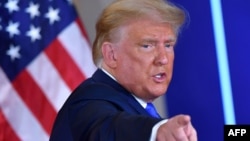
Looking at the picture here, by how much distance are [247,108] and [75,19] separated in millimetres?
669

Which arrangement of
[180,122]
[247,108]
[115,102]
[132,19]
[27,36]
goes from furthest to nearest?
1. [247,108]
2. [27,36]
3. [132,19]
4. [115,102]
5. [180,122]

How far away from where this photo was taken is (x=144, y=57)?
1.28 meters

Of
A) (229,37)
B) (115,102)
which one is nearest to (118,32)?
(115,102)

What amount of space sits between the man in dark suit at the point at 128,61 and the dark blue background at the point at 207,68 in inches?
32.9

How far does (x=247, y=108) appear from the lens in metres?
2.18

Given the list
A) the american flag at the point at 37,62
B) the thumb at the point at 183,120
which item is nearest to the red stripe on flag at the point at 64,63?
the american flag at the point at 37,62

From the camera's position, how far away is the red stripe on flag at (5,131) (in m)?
2.01

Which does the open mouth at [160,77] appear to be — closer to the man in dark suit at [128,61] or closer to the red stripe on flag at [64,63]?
the man in dark suit at [128,61]

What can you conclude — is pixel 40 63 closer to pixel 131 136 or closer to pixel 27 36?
pixel 27 36

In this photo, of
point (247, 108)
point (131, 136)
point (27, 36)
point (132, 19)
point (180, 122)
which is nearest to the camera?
point (180, 122)

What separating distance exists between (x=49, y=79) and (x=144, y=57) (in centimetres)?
82

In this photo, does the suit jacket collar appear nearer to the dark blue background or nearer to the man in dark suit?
the man in dark suit

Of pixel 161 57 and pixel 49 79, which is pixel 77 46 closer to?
pixel 49 79

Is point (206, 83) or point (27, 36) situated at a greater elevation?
point (27, 36)
